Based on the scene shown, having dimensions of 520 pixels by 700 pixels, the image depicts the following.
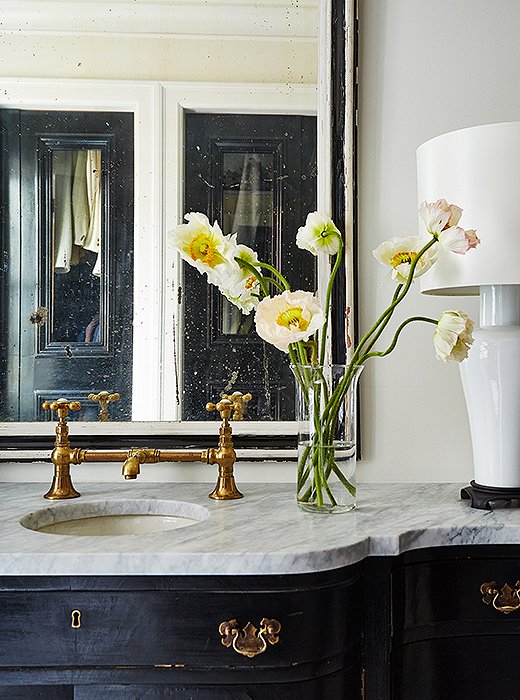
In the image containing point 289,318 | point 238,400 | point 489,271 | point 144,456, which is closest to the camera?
point 289,318

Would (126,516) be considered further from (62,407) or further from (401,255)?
(401,255)

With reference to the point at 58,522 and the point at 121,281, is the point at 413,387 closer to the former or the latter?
the point at 121,281

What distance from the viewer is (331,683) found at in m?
1.26

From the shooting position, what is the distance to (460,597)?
1.38 meters

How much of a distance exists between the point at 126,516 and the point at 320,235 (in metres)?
0.69

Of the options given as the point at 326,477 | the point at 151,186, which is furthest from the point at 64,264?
the point at 326,477

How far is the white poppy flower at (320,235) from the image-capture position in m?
1.53

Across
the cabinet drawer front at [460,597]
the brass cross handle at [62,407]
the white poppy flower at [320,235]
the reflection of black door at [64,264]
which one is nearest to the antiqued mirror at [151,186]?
the reflection of black door at [64,264]

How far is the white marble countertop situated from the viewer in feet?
3.94

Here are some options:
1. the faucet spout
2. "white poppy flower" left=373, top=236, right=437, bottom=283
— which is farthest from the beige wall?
the faucet spout

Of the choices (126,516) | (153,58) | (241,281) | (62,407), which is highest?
(153,58)

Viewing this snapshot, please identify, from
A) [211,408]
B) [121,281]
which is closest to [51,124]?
[121,281]

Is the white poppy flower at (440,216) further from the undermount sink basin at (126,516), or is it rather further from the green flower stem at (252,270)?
the undermount sink basin at (126,516)

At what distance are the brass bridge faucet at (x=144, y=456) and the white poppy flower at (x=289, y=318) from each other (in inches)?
12.0
